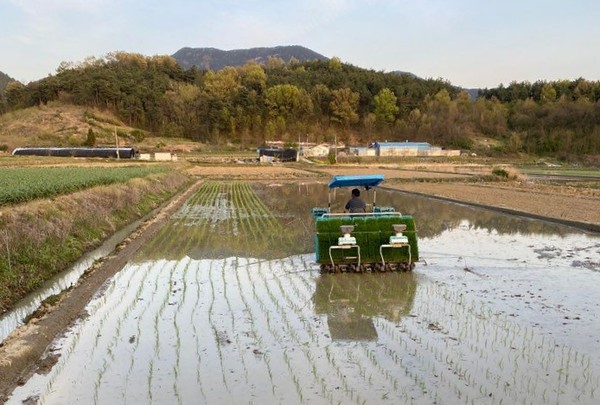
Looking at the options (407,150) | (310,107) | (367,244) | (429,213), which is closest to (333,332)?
(367,244)

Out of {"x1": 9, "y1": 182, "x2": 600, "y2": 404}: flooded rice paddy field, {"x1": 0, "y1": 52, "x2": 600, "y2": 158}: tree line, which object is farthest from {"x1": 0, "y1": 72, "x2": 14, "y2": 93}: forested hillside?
{"x1": 9, "y1": 182, "x2": 600, "y2": 404}: flooded rice paddy field

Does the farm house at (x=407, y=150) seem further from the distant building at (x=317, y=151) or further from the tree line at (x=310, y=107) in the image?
the tree line at (x=310, y=107)

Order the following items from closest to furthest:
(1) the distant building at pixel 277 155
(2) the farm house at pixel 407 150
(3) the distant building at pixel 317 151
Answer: (1) the distant building at pixel 277 155 < (2) the farm house at pixel 407 150 < (3) the distant building at pixel 317 151

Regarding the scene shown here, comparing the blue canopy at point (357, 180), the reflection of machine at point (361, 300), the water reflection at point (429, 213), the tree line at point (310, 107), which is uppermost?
the tree line at point (310, 107)

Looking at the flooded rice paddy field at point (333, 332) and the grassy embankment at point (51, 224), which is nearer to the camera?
the flooded rice paddy field at point (333, 332)

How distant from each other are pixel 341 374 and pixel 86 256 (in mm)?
7228

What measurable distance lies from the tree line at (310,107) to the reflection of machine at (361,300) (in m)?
73.1

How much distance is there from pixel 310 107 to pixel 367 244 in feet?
292

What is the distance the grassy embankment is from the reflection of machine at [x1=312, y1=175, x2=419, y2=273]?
4558 millimetres

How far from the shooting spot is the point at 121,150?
52094mm

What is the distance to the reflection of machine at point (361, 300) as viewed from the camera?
5.43 m

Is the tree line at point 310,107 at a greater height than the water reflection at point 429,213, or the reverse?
the tree line at point 310,107

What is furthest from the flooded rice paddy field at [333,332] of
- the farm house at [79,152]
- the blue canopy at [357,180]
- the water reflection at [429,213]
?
the farm house at [79,152]

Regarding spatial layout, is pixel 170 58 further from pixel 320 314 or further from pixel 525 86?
pixel 320 314
